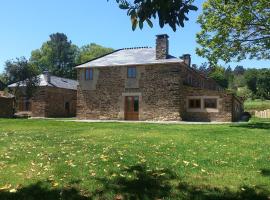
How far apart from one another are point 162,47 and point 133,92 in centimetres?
476

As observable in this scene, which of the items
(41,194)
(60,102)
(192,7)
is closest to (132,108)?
(60,102)

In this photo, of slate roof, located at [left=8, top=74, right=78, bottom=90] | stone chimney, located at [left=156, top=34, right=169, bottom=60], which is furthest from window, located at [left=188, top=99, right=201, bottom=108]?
slate roof, located at [left=8, top=74, right=78, bottom=90]

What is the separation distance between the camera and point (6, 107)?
123 feet

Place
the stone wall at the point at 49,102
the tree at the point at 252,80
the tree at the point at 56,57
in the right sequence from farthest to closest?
the tree at the point at 56,57 < the tree at the point at 252,80 < the stone wall at the point at 49,102

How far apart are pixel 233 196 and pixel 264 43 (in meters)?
20.8

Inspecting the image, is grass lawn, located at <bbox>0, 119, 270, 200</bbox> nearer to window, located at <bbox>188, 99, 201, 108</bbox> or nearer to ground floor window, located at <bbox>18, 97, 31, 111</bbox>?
window, located at <bbox>188, 99, 201, 108</bbox>

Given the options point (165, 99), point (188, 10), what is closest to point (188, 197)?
point (188, 10)

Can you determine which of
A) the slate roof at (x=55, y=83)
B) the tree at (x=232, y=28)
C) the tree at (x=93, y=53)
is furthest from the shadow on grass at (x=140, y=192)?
the tree at (x=93, y=53)

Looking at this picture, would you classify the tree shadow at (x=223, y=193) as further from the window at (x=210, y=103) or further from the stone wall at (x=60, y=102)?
the stone wall at (x=60, y=102)

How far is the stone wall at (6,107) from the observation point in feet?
121

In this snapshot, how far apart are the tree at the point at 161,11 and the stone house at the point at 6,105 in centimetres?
3454

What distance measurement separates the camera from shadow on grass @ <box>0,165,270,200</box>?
16.7ft

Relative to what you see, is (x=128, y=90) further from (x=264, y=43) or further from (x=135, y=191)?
(x=135, y=191)

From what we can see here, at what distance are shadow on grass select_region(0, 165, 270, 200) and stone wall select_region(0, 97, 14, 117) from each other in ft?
110
